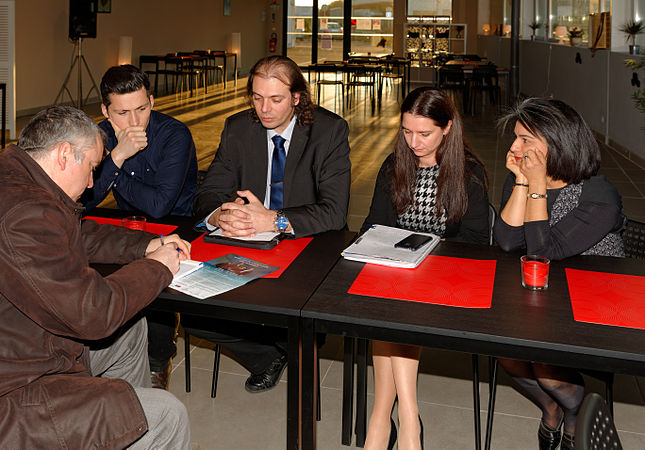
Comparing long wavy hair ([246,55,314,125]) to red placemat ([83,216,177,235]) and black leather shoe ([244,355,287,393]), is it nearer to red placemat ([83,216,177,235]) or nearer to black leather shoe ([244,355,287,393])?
red placemat ([83,216,177,235])

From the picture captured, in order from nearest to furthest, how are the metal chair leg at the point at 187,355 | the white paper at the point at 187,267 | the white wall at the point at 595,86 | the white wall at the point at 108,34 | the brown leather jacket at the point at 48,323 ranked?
the brown leather jacket at the point at 48,323 < the white paper at the point at 187,267 < the metal chair leg at the point at 187,355 < the white wall at the point at 595,86 < the white wall at the point at 108,34

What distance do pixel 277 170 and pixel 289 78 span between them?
0.38 metres

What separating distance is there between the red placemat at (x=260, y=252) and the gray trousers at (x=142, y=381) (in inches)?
11.8

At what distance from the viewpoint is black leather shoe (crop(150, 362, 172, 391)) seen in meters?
2.79

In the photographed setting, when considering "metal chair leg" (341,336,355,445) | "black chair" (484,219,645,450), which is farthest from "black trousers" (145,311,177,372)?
"black chair" (484,219,645,450)

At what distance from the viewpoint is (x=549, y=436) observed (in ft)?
7.91

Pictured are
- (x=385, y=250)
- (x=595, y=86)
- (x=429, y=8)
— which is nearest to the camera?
(x=385, y=250)

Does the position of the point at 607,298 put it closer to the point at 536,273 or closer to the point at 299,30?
the point at 536,273

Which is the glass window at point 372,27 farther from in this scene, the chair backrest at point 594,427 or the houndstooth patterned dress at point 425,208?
the chair backrest at point 594,427

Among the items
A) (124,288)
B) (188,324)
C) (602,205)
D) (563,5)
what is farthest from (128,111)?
(563,5)

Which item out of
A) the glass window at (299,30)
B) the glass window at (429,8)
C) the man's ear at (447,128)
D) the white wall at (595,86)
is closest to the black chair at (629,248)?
the man's ear at (447,128)

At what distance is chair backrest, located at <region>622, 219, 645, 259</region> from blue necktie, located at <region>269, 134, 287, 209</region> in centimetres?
131

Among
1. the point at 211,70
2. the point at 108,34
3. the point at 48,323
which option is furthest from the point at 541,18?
the point at 48,323

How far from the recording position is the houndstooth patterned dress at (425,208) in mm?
2646
